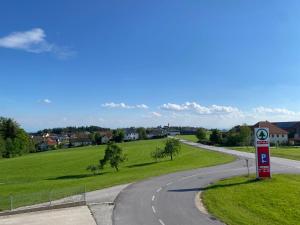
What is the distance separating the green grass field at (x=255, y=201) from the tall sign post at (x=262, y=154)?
Answer: 937 millimetres

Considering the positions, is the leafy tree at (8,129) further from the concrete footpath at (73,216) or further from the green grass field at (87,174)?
the concrete footpath at (73,216)

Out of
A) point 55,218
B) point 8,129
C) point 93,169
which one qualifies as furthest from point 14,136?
point 55,218

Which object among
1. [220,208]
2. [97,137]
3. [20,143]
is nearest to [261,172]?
[220,208]

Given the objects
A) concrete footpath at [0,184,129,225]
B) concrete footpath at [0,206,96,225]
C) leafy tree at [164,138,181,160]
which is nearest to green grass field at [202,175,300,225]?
concrete footpath at [0,184,129,225]

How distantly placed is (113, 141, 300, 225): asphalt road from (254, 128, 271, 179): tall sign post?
12.9 ft

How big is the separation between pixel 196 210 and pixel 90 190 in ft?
38.9

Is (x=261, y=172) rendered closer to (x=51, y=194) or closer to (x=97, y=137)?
(x=51, y=194)

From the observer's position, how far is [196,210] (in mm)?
23234

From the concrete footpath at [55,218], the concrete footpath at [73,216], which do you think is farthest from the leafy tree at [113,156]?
the concrete footpath at [55,218]

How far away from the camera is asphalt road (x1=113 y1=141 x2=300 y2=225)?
834 inches

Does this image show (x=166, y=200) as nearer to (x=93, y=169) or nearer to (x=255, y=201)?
(x=255, y=201)

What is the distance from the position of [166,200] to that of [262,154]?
41.3 ft

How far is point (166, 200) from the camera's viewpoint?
87.4 feet

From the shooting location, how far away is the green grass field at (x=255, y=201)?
2067cm
